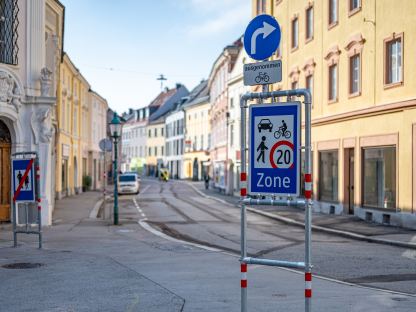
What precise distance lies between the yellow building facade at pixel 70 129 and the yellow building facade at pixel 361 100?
47.1 ft

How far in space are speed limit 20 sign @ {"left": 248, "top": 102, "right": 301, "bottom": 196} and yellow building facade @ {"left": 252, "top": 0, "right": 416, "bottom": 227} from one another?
15.6 meters

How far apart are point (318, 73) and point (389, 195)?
8.84m

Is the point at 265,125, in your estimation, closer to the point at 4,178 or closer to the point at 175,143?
the point at 4,178

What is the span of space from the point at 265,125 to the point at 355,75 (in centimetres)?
2041

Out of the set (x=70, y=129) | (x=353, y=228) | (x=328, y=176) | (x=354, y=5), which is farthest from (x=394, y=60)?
(x=70, y=129)

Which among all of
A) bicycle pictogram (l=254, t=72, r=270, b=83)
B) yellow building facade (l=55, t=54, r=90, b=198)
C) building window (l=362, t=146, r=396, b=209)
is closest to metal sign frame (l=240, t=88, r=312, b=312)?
bicycle pictogram (l=254, t=72, r=270, b=83)

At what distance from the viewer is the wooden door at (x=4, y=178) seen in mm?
19969

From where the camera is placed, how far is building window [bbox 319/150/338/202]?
2795 cm

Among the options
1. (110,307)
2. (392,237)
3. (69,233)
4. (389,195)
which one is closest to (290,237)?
(392,237)

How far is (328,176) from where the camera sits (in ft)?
94.9

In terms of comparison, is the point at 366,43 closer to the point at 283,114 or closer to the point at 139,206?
the point at 139,206

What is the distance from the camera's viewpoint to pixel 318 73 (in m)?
29.4

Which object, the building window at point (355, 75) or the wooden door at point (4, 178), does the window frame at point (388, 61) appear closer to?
the building window at point (355, 75)

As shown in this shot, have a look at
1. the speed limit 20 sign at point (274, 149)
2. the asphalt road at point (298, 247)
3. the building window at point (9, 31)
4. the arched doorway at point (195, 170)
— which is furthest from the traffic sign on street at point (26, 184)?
the arched doorway at point (195, 170)
